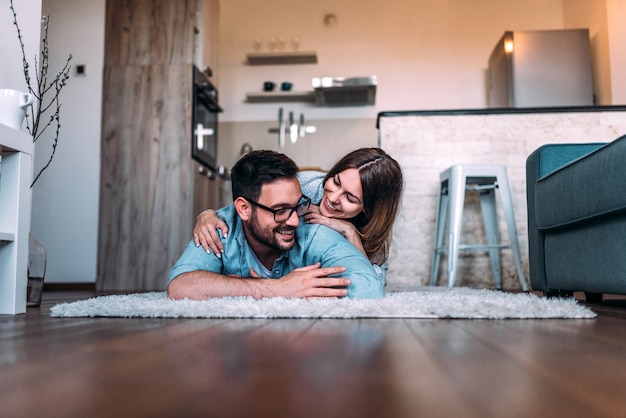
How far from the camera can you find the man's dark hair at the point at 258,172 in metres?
1.83

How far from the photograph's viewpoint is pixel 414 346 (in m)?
0.98

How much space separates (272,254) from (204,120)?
10.8 ft

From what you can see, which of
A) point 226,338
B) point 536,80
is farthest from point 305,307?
point 536,80

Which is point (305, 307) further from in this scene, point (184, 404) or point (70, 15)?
point (70, 15)

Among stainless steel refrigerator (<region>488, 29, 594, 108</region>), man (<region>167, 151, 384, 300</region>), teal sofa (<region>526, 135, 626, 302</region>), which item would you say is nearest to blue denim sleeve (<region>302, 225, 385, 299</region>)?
man (<region>167, 151, 384, 300</region>)

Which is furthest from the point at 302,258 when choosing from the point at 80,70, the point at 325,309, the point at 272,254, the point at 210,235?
the point at 80,70

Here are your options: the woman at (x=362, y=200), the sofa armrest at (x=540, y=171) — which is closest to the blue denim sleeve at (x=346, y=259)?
the woman at (x=362, y=200)

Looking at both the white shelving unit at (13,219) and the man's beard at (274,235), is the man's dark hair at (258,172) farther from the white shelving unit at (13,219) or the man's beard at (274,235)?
the white shelving unit at (13,219)

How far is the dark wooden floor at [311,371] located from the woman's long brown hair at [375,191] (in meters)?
0.89

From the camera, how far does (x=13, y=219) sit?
1.84 metres

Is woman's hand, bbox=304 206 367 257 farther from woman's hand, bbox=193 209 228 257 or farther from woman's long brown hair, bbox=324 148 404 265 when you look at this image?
woman's hand, bbox=193 209 228 257

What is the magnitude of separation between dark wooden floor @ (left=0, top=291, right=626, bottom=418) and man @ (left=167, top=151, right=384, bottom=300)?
46cm

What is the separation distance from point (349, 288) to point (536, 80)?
4.21 m

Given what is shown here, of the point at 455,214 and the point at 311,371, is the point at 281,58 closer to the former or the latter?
the point at 455,214
